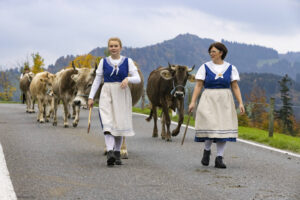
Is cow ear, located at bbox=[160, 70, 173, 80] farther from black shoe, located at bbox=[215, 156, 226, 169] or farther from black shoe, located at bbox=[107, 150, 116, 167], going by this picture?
black shoe, located at bbox=[107, 150, 116, 167]

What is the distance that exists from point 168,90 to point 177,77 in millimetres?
808

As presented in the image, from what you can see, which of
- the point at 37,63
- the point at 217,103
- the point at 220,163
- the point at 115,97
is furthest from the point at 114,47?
the point at 37,63

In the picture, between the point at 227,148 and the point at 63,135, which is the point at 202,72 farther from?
the point at 63,135

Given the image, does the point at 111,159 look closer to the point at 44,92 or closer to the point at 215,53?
the point at 215,53

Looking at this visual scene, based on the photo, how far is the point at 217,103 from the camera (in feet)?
24.7

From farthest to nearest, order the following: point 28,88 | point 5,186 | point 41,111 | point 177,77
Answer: point 28,88 < point 41,111 < point 177,77 < point 5,186

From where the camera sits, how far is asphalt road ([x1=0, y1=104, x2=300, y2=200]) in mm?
5414

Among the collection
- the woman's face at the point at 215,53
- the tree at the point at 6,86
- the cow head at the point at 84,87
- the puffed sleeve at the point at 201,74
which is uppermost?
the woman's face at the point at 215,53

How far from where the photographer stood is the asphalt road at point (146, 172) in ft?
17.8

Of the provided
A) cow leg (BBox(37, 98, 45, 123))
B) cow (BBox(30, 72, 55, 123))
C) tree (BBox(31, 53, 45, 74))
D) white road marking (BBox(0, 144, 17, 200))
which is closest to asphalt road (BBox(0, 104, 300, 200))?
white road marking (BBox(0, 144, 17, 200))

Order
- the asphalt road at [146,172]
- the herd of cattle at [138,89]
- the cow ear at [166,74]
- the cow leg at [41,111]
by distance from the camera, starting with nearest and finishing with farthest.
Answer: the asphalt road at [146,172], the herd of cattle at [138,89], the cow ear at [166,74], the cow leg at [41,111]

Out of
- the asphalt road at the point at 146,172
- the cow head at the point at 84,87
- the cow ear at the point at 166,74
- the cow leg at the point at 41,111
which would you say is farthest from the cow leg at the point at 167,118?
the cow leg at the point at 41,111

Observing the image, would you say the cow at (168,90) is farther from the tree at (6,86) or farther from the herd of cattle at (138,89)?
the tree at (6,86)

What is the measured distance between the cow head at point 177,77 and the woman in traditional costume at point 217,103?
3881 mm
